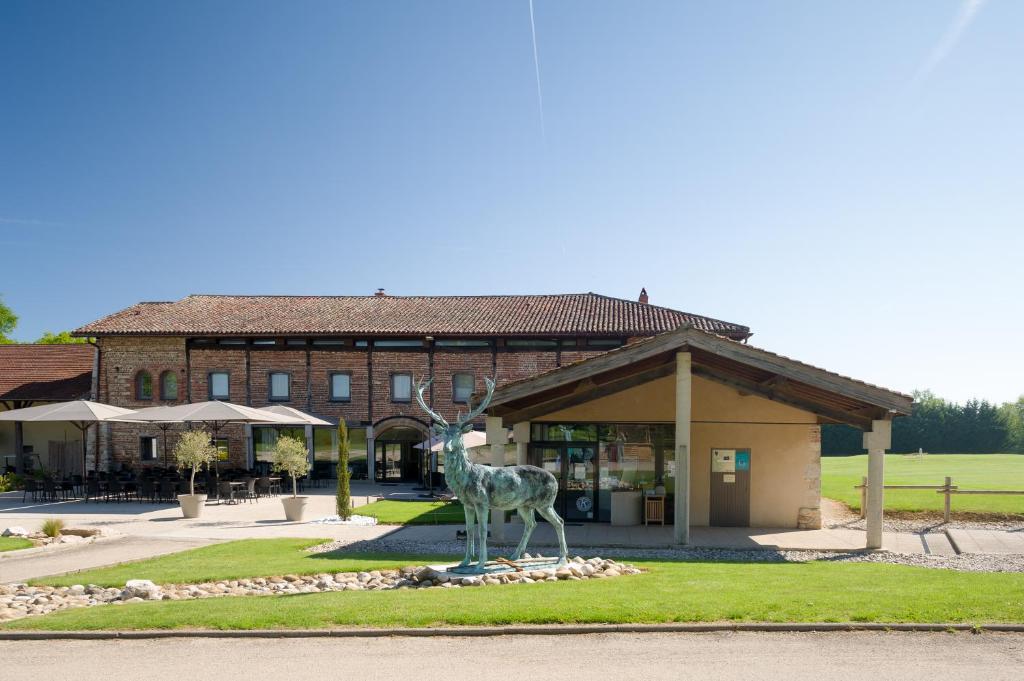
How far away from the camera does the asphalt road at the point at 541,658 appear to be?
602 cm

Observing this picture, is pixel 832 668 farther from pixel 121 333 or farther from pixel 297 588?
pixel 121 333

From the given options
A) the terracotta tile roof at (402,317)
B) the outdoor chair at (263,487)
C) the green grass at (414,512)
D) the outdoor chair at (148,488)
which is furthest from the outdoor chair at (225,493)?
the terracotta tile roof at (402,317)

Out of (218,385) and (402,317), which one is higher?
(402,317)

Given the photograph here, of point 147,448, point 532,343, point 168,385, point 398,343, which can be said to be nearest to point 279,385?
point 168,385

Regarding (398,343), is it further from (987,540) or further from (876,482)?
(987,540)

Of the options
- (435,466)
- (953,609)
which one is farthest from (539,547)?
(435,466)

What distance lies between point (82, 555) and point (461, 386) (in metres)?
16.7

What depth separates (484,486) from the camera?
31.8ft

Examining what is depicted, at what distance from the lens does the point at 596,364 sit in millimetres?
13414

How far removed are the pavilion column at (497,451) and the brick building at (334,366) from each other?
45.7 feet

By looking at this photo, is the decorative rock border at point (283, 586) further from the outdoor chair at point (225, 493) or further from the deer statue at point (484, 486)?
the outdoor chair at point (225, 493)

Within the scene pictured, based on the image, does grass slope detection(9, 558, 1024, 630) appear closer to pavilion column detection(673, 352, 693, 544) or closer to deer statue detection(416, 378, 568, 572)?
deer statue detection(416, 378, 568, 572)

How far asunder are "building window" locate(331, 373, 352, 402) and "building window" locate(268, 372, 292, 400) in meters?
1.74

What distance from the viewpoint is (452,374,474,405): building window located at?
1108 inches
